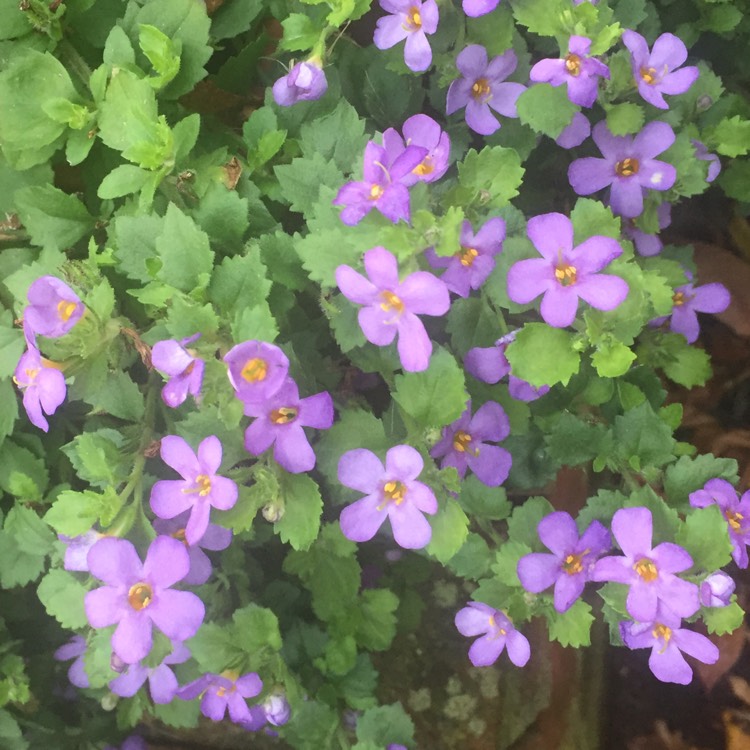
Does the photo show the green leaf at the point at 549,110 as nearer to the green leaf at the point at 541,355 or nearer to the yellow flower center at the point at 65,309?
the green leaf at the point at 541,355

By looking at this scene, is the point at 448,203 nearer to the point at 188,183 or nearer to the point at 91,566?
the point at 188,183

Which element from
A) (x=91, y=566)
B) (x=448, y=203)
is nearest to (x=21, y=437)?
(x=91, y=566)

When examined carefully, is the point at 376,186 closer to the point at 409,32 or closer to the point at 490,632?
the point at 409,32

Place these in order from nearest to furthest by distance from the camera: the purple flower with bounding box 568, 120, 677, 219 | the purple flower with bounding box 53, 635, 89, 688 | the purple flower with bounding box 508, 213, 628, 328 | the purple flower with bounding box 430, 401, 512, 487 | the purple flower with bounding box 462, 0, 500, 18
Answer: the purple flower with bounding box 508, 213, 628, 328 → the purple flower with bounding box 462, 0, 500, 18 → the purple flower with bounding box 430, 401, 512, 487 → the purple flower with bounding box 568, 120, 677, 219 → the purple flower with bounding box 53, 635, 89, 688

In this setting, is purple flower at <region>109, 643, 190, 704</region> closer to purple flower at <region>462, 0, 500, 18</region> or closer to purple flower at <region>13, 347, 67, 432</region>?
purple flower at <region>13, 347, 67, 432</region>

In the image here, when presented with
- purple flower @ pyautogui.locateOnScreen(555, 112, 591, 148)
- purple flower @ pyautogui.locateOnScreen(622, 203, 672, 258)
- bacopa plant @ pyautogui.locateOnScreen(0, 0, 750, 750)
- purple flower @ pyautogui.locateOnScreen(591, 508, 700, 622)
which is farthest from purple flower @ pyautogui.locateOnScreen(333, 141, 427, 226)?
purple flower @ pyautogui.locateOnScreen(622, 203, 672, 258)
